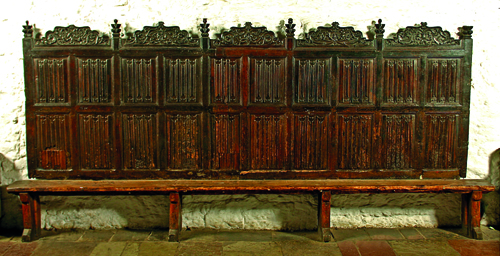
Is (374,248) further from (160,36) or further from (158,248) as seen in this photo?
(160,36)

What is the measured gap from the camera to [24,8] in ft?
11.0

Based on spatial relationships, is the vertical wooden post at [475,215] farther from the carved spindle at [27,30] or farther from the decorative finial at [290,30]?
the carved spindle at [27,30]

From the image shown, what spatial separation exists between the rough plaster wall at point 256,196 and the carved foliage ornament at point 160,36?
22cm

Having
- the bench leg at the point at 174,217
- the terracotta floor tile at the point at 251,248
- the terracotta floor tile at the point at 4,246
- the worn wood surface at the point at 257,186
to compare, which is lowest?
the terracotta floor tile at the point at 251,248

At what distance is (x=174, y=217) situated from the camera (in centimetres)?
314

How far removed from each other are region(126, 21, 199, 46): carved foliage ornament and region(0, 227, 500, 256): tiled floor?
1.90 meters

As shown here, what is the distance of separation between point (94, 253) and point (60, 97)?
1.51 meters

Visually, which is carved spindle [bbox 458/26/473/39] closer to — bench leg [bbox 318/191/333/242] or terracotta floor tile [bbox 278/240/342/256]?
bench leg [bbox 318/191/333/242]

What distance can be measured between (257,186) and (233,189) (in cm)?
22

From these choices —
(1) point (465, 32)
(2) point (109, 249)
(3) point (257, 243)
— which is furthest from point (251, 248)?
(1) point (465, 32)

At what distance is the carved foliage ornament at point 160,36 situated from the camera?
10.6ft

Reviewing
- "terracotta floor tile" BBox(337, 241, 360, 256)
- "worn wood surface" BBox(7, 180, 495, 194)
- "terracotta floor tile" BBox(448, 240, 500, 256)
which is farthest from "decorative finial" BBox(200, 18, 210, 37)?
"terracotta floor tile" BBox(448, 240, 500, 256)

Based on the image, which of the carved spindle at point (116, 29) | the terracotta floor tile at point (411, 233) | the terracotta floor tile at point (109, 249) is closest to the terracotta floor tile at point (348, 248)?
the terracotta floor tile at point (411, 233)

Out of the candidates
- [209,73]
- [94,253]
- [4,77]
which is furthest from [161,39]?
[94,253]
